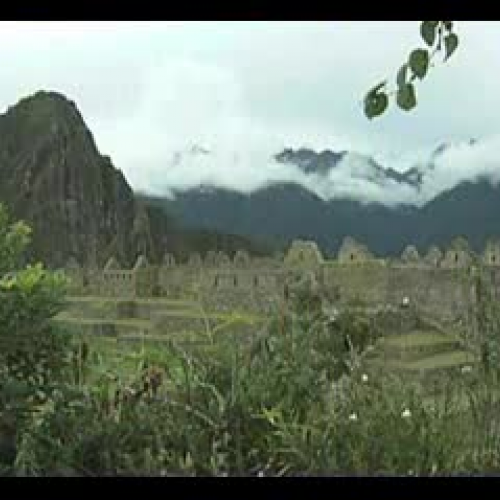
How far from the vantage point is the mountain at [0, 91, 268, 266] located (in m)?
1.96

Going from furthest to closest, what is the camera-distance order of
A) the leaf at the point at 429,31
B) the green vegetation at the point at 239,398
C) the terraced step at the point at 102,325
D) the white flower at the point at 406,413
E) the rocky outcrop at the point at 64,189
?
the terraced step at the point at 102,325, the rocky outcrop at the point at 64,189, the white flower at the point at 406,413, the green vegetation at the point at 239,398, the leaf at the point at 429,31

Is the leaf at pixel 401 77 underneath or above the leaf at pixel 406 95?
above

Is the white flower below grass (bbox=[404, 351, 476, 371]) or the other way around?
below

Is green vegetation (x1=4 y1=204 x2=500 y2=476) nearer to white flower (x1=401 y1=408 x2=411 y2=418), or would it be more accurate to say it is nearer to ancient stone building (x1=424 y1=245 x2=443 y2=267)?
white flower (x1=401 y1=408 x2=411 y2=418)

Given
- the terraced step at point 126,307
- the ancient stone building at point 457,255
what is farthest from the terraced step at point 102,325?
the ancient stone building at point 457,255

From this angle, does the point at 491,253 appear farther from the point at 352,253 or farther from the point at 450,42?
the point at 450,42

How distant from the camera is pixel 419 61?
893 mm

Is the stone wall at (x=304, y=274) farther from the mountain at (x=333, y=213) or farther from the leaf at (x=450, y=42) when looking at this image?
the leaf at (x=450, y=42)

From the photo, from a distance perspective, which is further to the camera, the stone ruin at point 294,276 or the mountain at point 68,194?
the stone ruin at point 294,276

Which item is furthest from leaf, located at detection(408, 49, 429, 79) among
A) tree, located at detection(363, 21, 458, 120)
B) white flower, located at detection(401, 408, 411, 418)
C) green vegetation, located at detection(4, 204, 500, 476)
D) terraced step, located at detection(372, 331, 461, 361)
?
terraced step, located at detection(372, 331, 461, 361)

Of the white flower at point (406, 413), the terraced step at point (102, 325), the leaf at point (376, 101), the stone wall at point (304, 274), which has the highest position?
the leaf at point (376, 101)

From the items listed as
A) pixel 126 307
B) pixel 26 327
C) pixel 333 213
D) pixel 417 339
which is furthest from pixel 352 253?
pixel 26 327

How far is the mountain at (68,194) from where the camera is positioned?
6.42 ft
